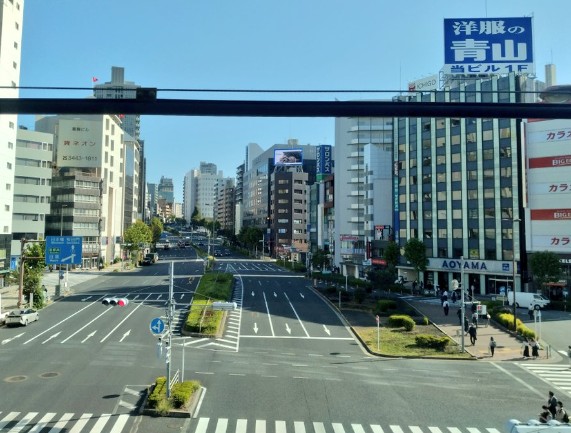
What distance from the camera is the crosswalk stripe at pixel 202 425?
51.9 ft

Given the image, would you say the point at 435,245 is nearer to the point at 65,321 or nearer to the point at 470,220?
the point at 470,220

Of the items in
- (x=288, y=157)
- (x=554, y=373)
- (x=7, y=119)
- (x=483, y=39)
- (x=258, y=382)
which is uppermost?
(x=288, y=157)

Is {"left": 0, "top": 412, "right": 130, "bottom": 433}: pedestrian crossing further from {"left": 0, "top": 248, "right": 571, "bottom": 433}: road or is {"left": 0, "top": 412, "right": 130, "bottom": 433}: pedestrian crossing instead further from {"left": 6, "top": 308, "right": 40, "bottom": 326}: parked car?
{"left": 6, "top": 308, "right": 40, "bottom": 326}: parked car

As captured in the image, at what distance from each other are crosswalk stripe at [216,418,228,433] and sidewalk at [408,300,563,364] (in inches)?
712

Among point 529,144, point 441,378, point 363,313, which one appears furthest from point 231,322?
point 529,144

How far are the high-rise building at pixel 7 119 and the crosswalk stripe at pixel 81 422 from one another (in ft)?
150

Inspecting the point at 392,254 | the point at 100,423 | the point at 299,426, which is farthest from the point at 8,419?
the point at 392,254

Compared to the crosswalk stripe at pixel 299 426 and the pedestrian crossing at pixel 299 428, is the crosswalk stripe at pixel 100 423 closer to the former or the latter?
the pedestrian crossing at pixel 299 428

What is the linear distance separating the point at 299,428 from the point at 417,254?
158 ft

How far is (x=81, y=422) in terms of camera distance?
16.4m

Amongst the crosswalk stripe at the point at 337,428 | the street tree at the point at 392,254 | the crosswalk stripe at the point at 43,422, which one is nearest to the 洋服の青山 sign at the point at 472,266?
the street tree at the point at 392,254

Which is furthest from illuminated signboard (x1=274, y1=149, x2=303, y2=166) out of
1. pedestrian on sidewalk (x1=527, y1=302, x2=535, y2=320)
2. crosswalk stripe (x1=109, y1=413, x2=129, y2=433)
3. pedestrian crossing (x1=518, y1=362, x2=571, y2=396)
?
crosswalk stripe (x1=109, y1=413, x2=129, y2=433)

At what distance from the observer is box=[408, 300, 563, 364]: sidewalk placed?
27.8m

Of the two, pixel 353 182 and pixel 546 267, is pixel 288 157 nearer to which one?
pixel 353 182
